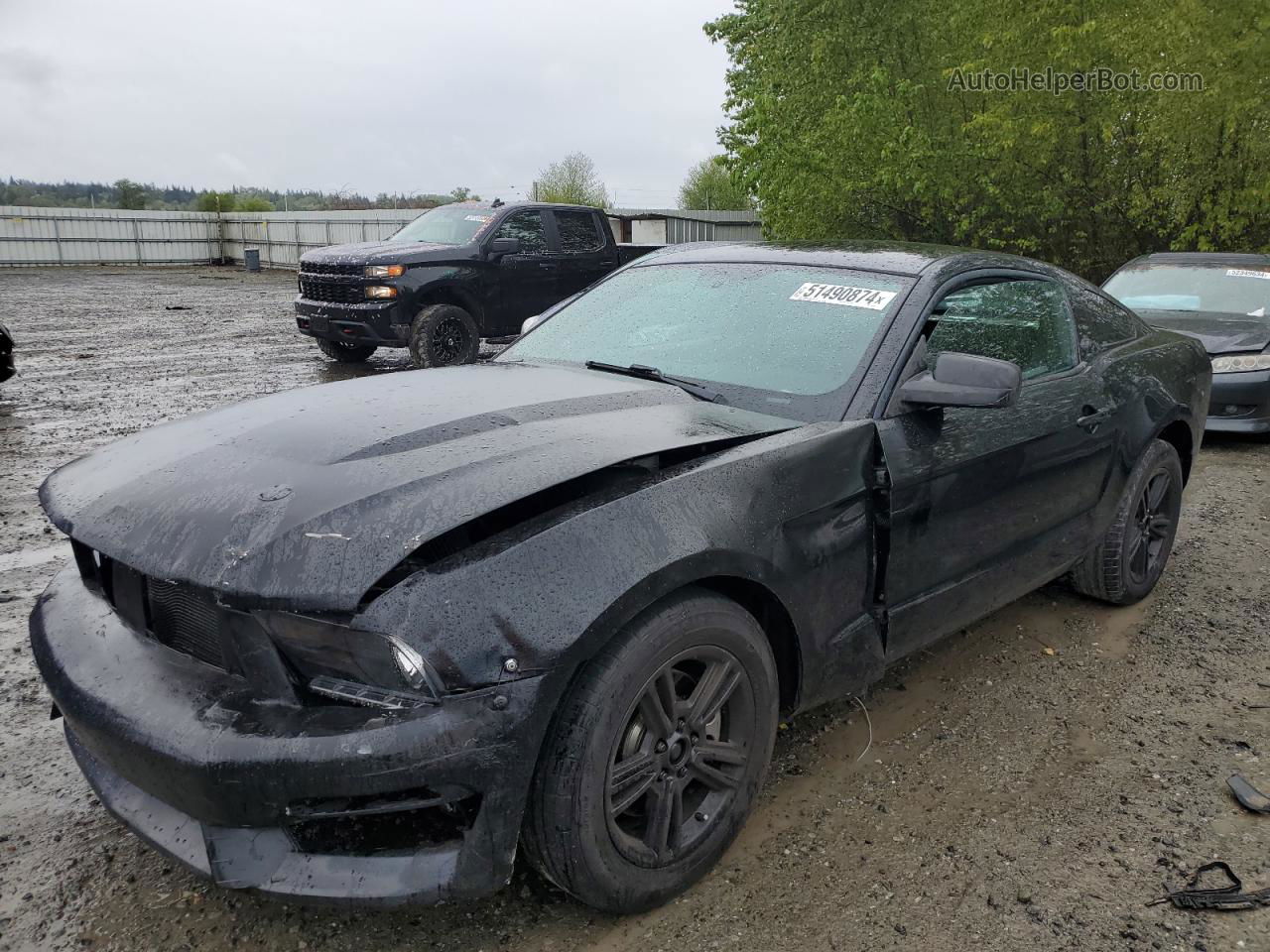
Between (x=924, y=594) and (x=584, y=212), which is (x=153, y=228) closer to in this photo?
(x=584, y=212)

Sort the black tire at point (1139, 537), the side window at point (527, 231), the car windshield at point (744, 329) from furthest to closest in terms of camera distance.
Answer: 1. the side window at point (527, 231)
2. the black tire at point (1139, 537)
3. the car windshield at point (744, 329)

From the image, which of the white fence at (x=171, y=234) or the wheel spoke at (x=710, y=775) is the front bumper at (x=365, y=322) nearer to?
the wheel spoke at (x=710, y=775)

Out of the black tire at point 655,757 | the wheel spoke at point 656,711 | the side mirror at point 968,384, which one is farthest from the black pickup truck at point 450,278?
the wheel spoke at point 656,711

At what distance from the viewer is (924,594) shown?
3004 mm

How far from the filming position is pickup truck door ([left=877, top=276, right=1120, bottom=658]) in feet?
9.49

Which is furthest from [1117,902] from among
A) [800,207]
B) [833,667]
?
[800,207]

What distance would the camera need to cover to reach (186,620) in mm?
2145

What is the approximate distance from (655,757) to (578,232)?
10376 mm

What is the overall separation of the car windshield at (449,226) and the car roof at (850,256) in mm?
7623

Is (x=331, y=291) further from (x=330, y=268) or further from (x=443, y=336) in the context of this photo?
(x=443, y=336)

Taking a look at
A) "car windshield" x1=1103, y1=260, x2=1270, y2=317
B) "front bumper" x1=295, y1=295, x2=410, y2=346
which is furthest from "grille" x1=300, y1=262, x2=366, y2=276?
"car windshield" x1=1103, y1=260, x2=1270, y2=317

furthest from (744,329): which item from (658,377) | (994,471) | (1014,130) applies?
(1014,130)

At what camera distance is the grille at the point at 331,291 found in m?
10.4

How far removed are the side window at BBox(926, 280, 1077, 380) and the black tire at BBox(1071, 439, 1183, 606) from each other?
2.44 ft
